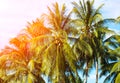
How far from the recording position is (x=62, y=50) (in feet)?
93.2

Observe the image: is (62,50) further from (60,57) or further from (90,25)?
(90,25)

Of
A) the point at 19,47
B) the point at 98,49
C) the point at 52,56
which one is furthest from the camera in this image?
the point at 98,49

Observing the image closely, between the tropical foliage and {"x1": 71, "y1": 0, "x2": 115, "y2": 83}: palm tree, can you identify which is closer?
the tropical foliage

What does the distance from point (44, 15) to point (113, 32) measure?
7.61m

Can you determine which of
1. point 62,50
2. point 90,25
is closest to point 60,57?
point 62,50

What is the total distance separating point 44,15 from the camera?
29.8m

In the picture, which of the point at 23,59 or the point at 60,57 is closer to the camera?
the point at 60,57

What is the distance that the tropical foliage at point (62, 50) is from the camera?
1114 inches

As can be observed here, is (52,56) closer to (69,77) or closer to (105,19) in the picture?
(69,77)

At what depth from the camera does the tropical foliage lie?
28297mm

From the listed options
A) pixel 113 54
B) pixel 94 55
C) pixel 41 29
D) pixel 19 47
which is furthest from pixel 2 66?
pixel 113 54

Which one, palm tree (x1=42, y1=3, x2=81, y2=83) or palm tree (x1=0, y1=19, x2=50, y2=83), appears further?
palm tree (x1=0, y1=19, x2=50, y2=83)

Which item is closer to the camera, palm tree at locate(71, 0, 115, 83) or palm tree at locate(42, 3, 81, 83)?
palm tree at locate(42, 3, 81, 83)

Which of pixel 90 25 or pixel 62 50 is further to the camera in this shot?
pixel 90 25
